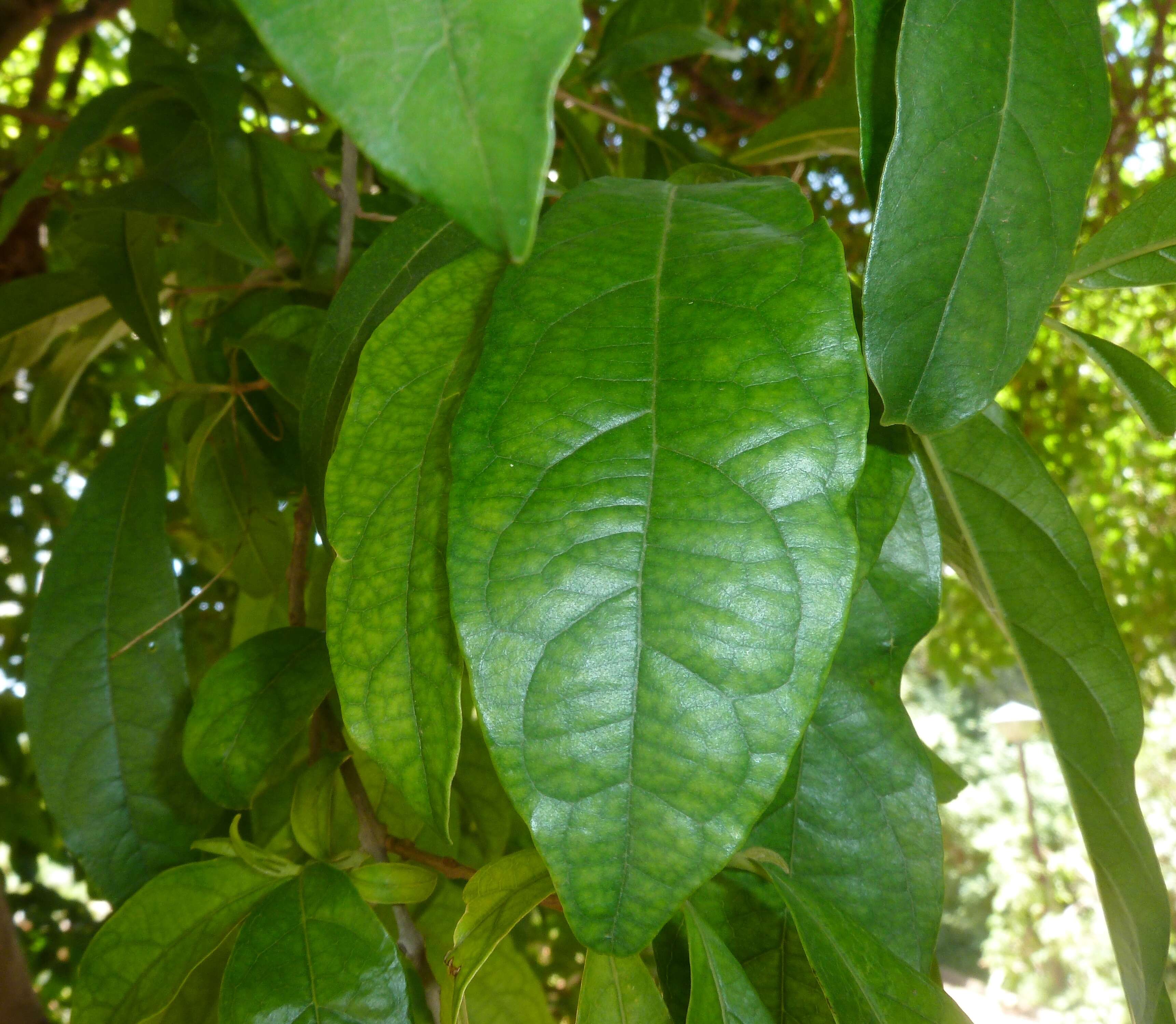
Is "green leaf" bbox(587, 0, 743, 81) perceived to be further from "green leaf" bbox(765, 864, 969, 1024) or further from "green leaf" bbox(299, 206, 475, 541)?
"green leaf" bbox(765, 864, 969, 1024)

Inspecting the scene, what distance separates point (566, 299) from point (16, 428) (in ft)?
3.69

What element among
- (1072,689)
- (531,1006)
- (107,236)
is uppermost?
(107,236)

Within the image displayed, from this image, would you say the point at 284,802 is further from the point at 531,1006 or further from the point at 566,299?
the point at 566,299

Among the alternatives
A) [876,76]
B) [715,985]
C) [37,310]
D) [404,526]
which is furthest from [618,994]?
[37,310]

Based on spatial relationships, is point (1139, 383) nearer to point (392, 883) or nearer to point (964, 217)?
point (964, 217)

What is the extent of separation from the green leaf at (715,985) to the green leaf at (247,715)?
158mm

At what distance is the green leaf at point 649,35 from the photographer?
0.64m

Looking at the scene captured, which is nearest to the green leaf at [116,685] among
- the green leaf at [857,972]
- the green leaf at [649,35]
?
the green leaf at [857,972]

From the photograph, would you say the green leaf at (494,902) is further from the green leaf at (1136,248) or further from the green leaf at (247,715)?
the green leaf at (1136,248)

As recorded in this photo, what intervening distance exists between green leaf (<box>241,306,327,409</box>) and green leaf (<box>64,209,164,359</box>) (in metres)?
0.09

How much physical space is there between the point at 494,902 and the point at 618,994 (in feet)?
0.16

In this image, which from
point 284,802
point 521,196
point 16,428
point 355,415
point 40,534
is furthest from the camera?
point 40,534

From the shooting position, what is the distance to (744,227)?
239mm

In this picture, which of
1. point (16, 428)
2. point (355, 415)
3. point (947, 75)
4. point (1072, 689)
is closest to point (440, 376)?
point (355, 415)
